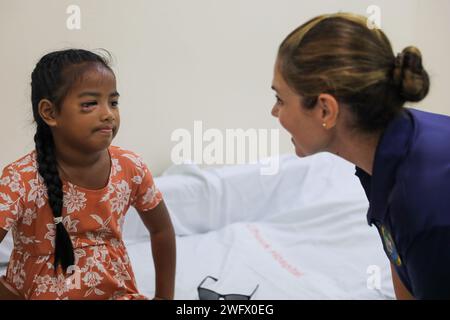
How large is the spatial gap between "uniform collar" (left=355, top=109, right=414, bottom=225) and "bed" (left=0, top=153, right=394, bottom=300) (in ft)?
3.07

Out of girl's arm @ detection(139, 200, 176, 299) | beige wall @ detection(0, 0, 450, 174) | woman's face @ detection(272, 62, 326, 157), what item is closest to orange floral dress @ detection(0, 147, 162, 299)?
girl's arm @ detection(139, 200, 176, 299)

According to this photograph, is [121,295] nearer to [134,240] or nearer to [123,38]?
[134,240]

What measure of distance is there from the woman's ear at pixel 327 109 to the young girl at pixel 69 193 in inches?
18.8

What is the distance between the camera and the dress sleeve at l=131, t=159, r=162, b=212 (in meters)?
1.40

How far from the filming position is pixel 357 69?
3.46 feet

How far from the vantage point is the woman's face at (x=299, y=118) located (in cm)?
113

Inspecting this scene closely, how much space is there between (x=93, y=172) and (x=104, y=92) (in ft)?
0.66

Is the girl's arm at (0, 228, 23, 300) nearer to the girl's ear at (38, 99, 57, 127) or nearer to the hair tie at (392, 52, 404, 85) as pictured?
the girl's ear at (38, 99, 57, 127)

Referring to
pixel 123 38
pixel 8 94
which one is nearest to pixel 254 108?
pixel 123 38

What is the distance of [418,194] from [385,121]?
0.57ft

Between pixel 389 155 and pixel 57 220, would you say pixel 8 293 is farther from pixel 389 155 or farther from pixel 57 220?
pixel 389 155

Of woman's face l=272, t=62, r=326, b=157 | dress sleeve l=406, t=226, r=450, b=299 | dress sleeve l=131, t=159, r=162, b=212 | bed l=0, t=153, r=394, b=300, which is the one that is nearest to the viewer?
dress sleeve l=406, t=226, r=450, b=299

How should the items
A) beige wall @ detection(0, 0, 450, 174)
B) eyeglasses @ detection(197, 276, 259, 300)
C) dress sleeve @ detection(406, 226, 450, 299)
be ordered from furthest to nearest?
beige wall @ detection(0, 0, 450, 174)
eyeglasses @ detection(197, 276, 259, 300)
dress sleeve @ detection(406, 226, 450, 299)

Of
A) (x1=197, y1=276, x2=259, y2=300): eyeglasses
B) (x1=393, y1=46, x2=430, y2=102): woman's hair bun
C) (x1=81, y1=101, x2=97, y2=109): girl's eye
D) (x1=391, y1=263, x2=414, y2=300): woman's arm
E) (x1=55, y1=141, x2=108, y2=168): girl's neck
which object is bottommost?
(x1=197, y1=276, x2=259, y2=300): eyeglasses
